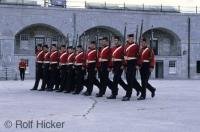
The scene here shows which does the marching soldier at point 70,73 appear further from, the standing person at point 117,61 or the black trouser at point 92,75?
the standing person at point 117,61

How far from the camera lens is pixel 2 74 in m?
46.8

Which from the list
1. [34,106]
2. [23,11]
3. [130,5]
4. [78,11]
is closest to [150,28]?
[130,5]

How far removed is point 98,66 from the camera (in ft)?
62.3

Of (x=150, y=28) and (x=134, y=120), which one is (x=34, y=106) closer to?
(x=134, y=120)

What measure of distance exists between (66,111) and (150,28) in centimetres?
4012

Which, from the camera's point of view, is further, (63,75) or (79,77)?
(63,75)

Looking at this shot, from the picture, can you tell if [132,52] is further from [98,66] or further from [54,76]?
[54,76]

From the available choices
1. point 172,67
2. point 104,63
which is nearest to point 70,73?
point 104,63

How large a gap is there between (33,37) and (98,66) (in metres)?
31.9

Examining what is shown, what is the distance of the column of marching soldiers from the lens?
17395mm

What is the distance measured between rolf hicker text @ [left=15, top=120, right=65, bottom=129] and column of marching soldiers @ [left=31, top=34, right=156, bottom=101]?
20.6ft

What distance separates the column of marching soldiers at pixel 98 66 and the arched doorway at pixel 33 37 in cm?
2590
